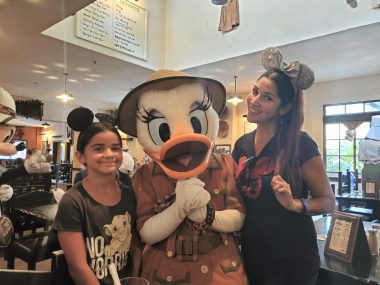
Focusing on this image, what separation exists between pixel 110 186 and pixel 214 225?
39 centimetres

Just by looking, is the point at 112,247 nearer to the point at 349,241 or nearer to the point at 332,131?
the point at 349,241

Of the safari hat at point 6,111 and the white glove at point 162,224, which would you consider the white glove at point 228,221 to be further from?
the safari hat at point 6,111

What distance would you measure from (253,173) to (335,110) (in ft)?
19.0

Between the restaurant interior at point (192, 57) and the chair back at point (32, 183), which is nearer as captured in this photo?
the restaurant interior at point (192, 57)

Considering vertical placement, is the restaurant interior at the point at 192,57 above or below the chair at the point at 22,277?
above

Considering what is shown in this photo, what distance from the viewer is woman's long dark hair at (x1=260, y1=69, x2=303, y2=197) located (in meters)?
1.00

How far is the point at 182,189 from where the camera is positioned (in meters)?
0.92

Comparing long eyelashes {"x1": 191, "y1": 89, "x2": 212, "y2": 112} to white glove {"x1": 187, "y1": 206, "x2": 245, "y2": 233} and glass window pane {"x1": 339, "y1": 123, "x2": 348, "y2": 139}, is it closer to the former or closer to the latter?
white glove {"x1": 187, "y1": 206, "x2": 245, "y2": 233}

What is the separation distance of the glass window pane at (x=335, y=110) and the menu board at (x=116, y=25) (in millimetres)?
3823

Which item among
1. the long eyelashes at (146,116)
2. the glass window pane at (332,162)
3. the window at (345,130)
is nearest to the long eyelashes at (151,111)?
the long eyelashes at (146,116)

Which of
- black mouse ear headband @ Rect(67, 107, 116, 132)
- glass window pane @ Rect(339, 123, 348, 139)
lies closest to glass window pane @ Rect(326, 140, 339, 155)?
glass window pane @ Rect(339, 123, 348, 139)

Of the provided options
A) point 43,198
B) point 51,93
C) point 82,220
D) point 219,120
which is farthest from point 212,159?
point 51,93

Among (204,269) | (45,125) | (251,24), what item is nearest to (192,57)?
(251,24)

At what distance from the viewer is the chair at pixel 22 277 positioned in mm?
864
